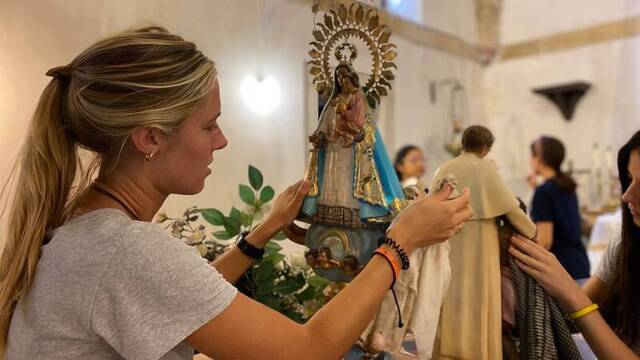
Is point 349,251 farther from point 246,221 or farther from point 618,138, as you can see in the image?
point 618,138

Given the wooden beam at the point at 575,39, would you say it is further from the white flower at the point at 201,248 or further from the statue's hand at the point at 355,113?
the white flower at the point at 201,248

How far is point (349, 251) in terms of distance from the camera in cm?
119

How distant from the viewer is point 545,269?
112cm

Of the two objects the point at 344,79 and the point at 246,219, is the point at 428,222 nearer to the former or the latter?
the point at 344,79

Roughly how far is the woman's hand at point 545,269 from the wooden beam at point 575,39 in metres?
4.59

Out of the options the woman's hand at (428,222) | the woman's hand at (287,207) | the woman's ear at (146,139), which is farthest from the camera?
the woman's hand at (287,207)

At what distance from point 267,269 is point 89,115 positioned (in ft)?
2.31

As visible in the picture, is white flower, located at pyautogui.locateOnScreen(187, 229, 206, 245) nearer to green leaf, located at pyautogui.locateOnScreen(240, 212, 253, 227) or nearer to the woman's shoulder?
green leaf, located at pyautogui.locateOnScreen(240, 212, 253, 227)

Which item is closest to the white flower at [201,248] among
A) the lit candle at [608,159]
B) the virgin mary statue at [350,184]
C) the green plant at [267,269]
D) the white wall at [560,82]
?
the green plant at [267,269]

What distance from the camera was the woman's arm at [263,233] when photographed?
4.24 feet

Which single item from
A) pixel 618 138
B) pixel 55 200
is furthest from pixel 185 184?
pixel 618 138

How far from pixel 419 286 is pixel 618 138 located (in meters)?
4.67

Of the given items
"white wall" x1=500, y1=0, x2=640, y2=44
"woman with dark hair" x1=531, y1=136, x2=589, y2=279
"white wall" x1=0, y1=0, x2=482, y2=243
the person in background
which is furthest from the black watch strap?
"white wall" x1=500, y1=0, x2=640, y2=44

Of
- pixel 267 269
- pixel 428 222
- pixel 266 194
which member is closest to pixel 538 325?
pixel 428 222
